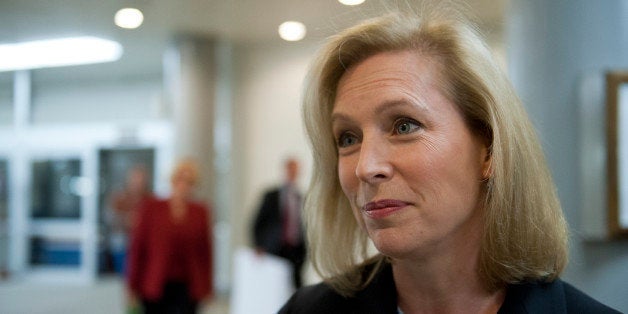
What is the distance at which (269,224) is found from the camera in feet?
19.4

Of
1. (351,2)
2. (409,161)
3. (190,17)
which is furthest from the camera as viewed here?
(190,17)

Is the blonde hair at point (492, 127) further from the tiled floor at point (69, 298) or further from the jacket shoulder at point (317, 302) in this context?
the tiled floor at point (69, 298)

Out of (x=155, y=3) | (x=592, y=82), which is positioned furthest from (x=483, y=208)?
(x=155, y=3)

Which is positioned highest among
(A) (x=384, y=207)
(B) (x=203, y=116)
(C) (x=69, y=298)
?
(B) (x=203, y=116)

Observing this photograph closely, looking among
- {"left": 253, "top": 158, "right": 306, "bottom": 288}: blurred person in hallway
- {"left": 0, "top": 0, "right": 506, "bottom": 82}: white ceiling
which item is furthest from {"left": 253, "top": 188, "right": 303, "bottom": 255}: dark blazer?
{"left": 0, "top": 0, "right": 506, "bottom": 82}: white ceiling

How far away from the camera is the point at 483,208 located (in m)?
1.19

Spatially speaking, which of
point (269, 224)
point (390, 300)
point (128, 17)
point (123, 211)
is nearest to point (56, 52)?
point (128, 17)

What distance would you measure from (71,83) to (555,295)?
260 inches

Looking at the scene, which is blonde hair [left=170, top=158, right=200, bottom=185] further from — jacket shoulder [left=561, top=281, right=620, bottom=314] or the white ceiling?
jacket shoulder [left=561, top=281, right=620, bottom=314]

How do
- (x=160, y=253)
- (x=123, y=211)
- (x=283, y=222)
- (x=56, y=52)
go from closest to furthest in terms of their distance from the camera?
(x=160, y=253) → (x=56, y=52) → (x=283, y=222) → (x=123, y=211)

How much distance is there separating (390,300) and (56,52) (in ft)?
12.7

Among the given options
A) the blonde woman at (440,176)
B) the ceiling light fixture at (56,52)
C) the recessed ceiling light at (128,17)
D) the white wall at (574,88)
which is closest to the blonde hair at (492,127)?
the blonde woman at (440,176)

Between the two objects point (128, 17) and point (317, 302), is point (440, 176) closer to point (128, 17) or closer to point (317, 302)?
point (317, 302)

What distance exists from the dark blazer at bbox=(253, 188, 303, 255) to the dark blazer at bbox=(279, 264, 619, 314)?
452cm
